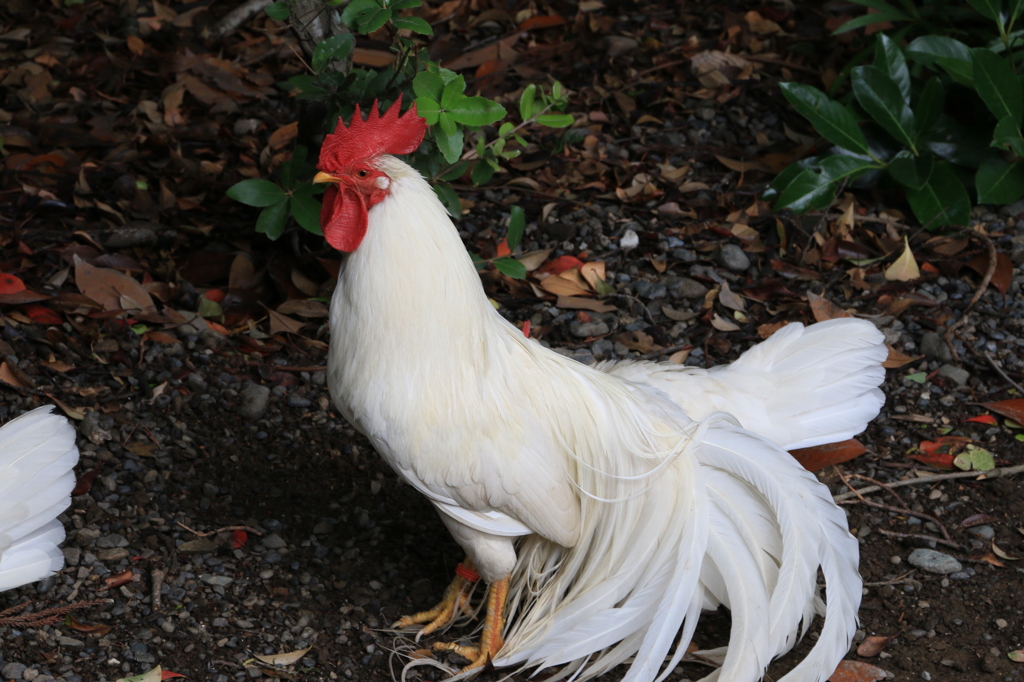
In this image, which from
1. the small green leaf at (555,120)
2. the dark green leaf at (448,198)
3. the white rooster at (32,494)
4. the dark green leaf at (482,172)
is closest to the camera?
the white rooster at (32,494)

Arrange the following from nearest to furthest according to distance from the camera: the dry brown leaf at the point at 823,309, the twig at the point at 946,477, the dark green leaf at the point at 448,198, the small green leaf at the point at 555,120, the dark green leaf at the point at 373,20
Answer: the dark green leaf at the point at 373,20, the twig at the point at 946,477, the small green leaf at the point at 555,120, the dark green leaf at the point at 448,198, the dry brown leaf at the point at 823,309

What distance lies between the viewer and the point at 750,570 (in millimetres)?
3334

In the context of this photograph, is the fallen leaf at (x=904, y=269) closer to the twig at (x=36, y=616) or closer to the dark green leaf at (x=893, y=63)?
the dark green leaf at (x=893, y=63)

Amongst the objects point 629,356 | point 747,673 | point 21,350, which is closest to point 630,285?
point 629,356

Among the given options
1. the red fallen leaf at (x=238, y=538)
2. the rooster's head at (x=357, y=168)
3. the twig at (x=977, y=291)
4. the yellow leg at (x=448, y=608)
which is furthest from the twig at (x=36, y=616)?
the twig at (x=977, y=291)

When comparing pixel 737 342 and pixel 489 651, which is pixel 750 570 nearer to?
pixel 489 651

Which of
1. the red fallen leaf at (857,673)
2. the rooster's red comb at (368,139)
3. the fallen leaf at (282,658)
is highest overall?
the rooster's red comb at (368,139)

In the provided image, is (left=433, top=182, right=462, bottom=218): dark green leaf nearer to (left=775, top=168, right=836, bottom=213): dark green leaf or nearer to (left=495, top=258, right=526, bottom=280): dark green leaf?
(left=495, top=258, right=526, bottom=280): dark green leaf

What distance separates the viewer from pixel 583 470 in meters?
3.48

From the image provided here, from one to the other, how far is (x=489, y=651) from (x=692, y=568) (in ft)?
2.95

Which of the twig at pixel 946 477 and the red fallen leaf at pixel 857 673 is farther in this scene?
the twig at pixel 946 477

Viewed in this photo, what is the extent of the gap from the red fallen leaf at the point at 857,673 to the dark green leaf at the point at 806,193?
9.14 ft

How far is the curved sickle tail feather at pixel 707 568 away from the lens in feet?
10.6

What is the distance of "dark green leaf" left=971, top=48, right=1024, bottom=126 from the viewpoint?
208 inches
